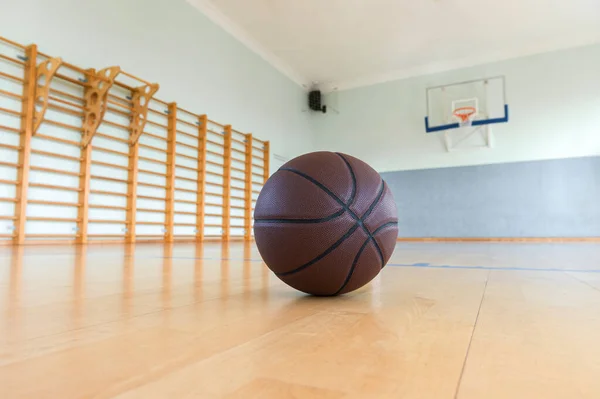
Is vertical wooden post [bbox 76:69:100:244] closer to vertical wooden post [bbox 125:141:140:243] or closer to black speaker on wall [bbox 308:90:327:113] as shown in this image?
vertical wooden post [bbox 125:141:140:243]

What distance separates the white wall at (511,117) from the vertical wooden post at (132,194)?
222 inches

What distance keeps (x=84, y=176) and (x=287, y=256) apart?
14.8 feet

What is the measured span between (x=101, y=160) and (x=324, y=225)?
4.82 m

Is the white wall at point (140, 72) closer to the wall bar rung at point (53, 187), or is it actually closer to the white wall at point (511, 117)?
the wall bar rung at point (53, 187)

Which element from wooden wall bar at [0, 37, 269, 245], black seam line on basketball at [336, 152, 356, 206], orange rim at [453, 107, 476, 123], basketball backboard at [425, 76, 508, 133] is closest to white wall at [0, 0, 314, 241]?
wooden wall bar at [0, 37, 269, 245]

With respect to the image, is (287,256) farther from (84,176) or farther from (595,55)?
(595,55)

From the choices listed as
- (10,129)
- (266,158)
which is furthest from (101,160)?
(266,158)

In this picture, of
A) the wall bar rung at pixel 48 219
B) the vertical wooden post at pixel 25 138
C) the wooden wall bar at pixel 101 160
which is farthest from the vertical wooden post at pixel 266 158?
the vertical wooden post at pixel 25 138

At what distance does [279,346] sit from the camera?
63cm

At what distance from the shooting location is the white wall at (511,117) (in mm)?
8047

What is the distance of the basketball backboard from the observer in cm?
854

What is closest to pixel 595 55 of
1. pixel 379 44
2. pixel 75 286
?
pixel 379 44

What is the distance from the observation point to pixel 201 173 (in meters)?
6.74

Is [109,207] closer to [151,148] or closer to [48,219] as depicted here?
[48,219]
